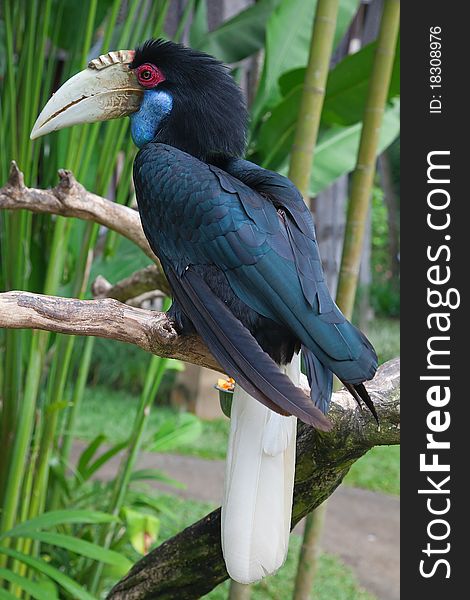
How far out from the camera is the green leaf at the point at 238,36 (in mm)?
2881

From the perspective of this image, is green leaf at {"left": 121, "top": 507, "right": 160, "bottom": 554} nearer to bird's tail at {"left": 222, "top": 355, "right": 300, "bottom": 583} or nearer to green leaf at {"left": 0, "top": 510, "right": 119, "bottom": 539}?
green leaf at {"left": 0, "top": 510, "right": 119, "bottom": 539}

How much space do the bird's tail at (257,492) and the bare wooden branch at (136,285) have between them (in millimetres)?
641

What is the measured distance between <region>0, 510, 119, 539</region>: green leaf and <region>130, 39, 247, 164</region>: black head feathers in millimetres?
1008

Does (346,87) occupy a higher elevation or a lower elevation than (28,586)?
higher

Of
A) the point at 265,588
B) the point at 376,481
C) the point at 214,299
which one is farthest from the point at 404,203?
the point at 376,481

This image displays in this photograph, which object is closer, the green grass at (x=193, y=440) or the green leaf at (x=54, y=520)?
the green leaf at (x=54, y=520)

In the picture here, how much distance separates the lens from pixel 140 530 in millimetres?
2537

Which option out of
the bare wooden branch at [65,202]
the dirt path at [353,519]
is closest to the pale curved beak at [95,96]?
the bare wooden branch at [65,202]

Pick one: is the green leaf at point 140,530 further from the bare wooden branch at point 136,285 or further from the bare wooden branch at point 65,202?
the bare wooden branch at point 65,202

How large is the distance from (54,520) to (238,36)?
174cm

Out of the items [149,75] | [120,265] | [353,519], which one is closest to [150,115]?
[149,75]

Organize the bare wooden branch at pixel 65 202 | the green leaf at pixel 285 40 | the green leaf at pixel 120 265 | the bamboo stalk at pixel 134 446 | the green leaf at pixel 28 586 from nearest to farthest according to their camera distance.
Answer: the bare wooden branch at pixel 65 202, the green leaf at pixel 28 586, the bamboo stalk at pixel 134 446, the green leaf at pixel 120 265, the green leaf at pixel 285 40

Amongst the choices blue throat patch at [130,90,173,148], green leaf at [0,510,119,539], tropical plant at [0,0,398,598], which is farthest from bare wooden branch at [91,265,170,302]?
green leaf at [0,510,119,539]

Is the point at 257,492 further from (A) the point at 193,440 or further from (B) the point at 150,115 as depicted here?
(A) the point at 193,440
